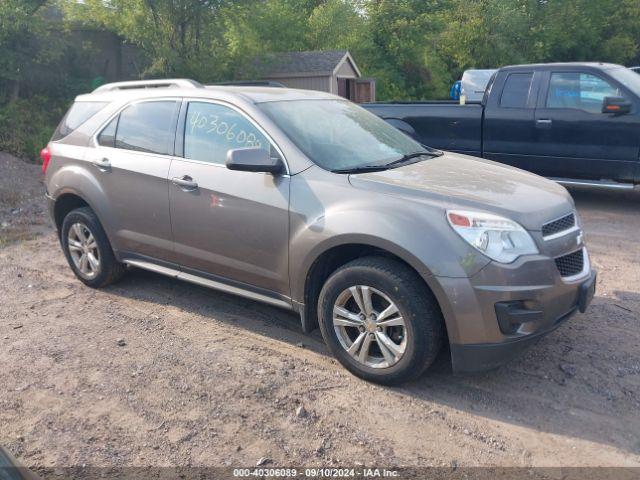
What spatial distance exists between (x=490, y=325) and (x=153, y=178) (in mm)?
2806

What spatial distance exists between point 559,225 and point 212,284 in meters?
2.49

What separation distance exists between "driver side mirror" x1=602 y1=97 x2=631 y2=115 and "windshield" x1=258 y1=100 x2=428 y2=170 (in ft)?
13.0

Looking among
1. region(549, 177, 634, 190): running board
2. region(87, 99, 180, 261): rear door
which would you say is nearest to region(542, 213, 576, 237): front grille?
region(87, 99, 180, 261): rear door

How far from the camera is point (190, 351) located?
4.45 meters

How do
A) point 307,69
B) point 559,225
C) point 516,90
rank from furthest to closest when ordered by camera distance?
point 307,69, point 516,90, point 559,225

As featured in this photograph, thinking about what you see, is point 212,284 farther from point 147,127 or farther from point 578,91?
point 578,91

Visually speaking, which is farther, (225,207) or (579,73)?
(579,73)

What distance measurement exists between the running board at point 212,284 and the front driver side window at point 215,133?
913 millimetres

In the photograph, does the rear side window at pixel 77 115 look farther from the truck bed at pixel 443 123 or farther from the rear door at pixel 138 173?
the truck bed at pixel 443 123

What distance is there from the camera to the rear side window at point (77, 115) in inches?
221

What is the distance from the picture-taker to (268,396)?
12.5ft

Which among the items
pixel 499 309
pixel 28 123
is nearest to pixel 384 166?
pixel 499 309

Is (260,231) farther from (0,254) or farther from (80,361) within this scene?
(0,254)

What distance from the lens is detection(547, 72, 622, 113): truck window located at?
8039mm
